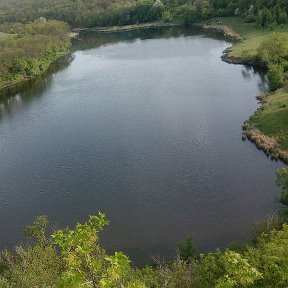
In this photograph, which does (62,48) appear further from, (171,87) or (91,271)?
(91,271)

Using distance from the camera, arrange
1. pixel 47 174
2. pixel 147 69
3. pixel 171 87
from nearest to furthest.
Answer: pixel 47 174
pixel 171 87
pixel 147 69

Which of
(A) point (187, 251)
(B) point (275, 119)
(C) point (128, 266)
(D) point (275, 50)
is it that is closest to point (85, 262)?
(C) point (128, 266)

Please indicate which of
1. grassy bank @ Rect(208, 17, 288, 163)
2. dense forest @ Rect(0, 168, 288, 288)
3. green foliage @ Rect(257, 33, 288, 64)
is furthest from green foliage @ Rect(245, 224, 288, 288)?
green foliage @ Rect(257, 33, 288, 64)

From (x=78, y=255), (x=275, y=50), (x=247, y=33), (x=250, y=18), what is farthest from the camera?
(x=250, y=18)

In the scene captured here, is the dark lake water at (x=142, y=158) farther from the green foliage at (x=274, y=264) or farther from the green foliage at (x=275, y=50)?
Answer: the green foliage at (x=274, y=264)

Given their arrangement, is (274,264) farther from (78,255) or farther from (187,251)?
(187,251)

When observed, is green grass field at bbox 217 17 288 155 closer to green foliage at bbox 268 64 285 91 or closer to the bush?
green foliage at bbox 268 64 285 91

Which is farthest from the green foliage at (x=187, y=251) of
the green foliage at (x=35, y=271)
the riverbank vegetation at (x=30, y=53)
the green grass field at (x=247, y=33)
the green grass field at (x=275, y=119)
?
the riverbank vegetation at (x=30, y=53)

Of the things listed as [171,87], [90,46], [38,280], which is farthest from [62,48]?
[38,280]
